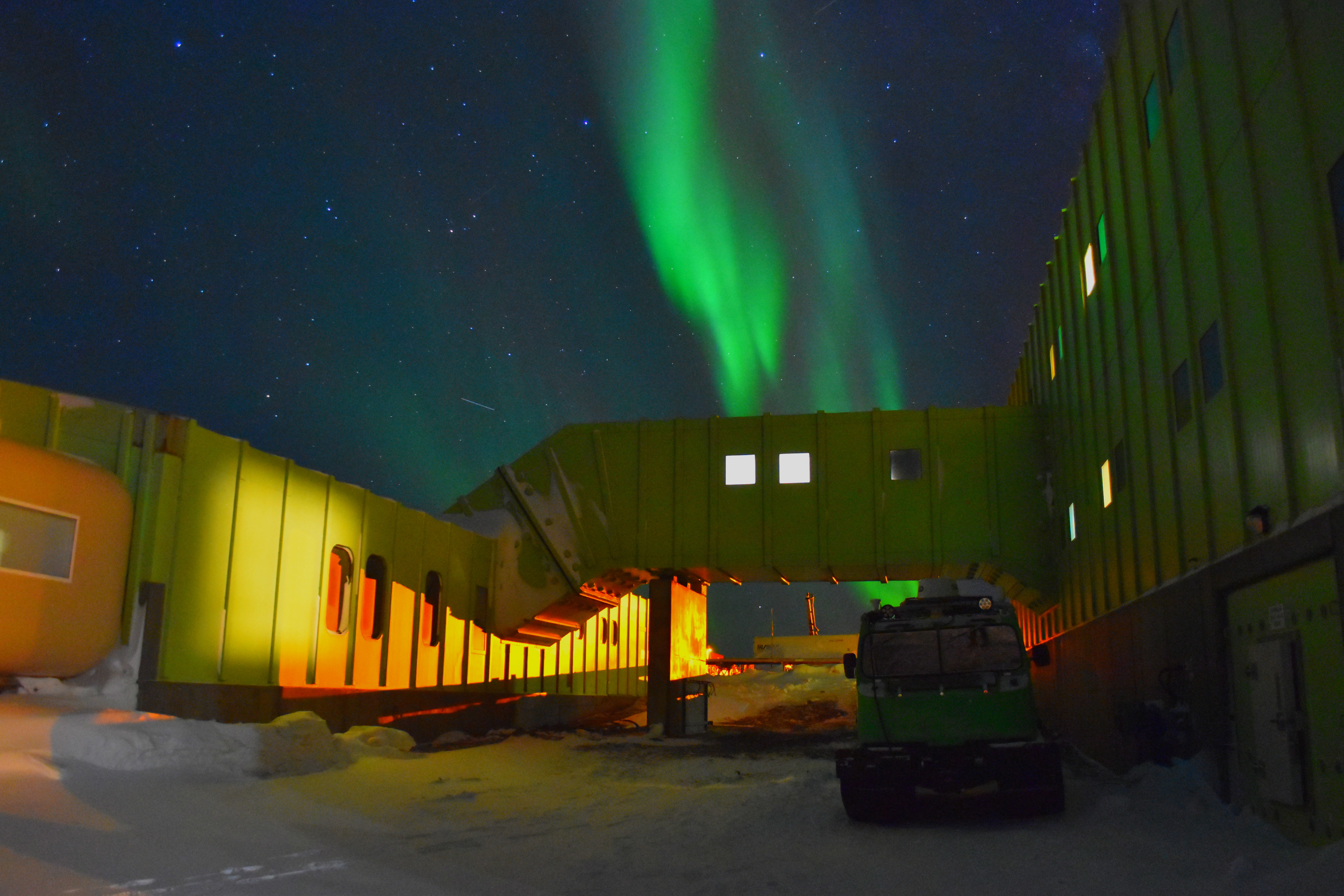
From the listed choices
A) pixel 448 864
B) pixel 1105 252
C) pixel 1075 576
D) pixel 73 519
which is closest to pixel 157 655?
pixel 73 519

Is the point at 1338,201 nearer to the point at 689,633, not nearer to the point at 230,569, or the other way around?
the point at 230,569

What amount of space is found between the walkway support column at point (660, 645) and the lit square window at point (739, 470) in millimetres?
3994

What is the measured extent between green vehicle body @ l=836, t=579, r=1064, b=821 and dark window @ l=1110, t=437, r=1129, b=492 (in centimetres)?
393

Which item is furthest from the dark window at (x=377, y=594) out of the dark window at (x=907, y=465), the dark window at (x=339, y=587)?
the dark window at (x=907, y=465)

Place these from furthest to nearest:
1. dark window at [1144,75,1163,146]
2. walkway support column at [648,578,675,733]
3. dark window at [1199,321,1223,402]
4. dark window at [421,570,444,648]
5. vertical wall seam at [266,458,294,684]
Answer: walkway support column at [648,578,675,733]
dark window at [421,570,444,648]
vertical wall seam at [266,458,294,684]
dark window at [1144,75,1163,146]
dark window at [1199,321,1223,402]

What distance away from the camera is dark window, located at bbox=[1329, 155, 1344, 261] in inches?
328

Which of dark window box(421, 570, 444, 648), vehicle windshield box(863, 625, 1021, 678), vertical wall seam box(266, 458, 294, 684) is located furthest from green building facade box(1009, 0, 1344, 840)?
dark window box(421, 570, 444, 648)

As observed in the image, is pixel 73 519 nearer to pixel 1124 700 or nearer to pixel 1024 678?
pixel 1024 678

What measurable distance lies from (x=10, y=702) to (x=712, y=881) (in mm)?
9837

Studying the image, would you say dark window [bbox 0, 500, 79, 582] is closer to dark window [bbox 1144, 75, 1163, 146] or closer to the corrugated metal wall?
the corrugated metal wall

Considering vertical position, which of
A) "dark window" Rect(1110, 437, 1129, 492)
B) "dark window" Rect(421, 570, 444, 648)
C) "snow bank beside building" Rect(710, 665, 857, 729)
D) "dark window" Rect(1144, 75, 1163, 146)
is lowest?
"snow bank beside building" Rect(710, 665, 857, 729)

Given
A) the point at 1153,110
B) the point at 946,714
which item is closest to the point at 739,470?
the point at 946,714

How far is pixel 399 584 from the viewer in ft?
78.6

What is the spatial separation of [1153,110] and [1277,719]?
829cm
